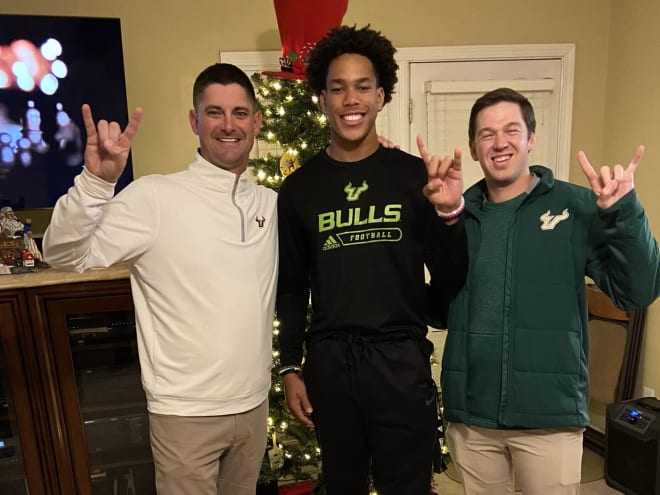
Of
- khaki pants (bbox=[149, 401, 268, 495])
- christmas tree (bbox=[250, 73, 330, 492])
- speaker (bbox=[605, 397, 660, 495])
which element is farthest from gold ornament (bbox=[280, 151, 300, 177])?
speaker (bbox=[605, 397, 660, 495])

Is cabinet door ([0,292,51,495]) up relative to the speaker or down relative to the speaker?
up

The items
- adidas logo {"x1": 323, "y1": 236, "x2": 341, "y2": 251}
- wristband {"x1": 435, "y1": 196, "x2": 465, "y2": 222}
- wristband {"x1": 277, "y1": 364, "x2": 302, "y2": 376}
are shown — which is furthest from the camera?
wristband {"x1": 277, "y1": 364, "x2": 302, "y2": 376}

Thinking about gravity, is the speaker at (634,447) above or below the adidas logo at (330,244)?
below

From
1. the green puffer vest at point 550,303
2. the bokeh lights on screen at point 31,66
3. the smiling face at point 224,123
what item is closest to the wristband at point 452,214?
the green puffer vest at point 550,303

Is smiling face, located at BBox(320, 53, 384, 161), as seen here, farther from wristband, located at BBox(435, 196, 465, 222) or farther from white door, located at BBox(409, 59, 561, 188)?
white door, located at BBox(409, 59, 561, 188)

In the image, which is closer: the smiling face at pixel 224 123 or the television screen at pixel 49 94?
the smiling face at pixel 224 123

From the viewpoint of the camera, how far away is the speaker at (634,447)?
212 cm

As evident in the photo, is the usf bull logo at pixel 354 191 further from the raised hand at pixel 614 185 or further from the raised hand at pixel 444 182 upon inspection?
the raised hand at pixel 614 185

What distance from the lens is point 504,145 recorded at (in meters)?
1.31

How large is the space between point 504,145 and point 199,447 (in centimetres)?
117

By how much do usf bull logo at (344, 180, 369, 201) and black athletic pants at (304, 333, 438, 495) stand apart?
0.37m

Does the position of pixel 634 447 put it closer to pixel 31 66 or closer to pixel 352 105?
pixel 352 105

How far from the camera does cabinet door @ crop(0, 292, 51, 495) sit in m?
1.90

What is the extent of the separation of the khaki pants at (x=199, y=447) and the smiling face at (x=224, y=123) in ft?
2.39
